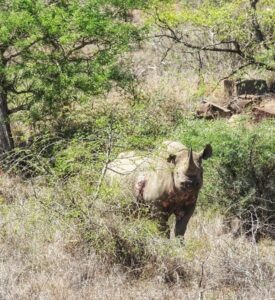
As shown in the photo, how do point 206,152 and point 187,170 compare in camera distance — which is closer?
point 187,170

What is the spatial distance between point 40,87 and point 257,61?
4433 mm

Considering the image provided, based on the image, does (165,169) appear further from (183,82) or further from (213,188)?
(183,82)

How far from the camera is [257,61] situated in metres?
13.0

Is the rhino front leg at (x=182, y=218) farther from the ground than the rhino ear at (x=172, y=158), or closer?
closer

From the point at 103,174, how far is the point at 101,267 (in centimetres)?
108

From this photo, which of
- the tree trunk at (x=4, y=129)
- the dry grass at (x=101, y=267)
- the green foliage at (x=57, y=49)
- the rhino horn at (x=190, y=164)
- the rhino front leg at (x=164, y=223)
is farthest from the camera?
the tree trunk at (x=4, y=129)

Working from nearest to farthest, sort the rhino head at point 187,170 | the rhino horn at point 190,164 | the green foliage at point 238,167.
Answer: the rhino horn at point 190,164 → the rhino head at point 187,170 → the green foliage at point 238,167

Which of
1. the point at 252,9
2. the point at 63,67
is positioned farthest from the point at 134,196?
the point at 252,9

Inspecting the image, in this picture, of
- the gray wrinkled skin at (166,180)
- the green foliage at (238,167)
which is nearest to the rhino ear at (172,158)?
the gray wrinkled skin at (166,180)

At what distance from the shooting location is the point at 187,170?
306 inches

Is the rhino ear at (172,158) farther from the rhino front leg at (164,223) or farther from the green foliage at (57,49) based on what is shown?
the green foliage at (57,49)

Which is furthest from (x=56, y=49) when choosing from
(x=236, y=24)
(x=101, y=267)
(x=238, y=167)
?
(x=101, y=267)

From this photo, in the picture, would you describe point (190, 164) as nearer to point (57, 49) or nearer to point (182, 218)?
point (182, 218)

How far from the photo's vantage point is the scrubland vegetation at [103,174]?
6.95 m
